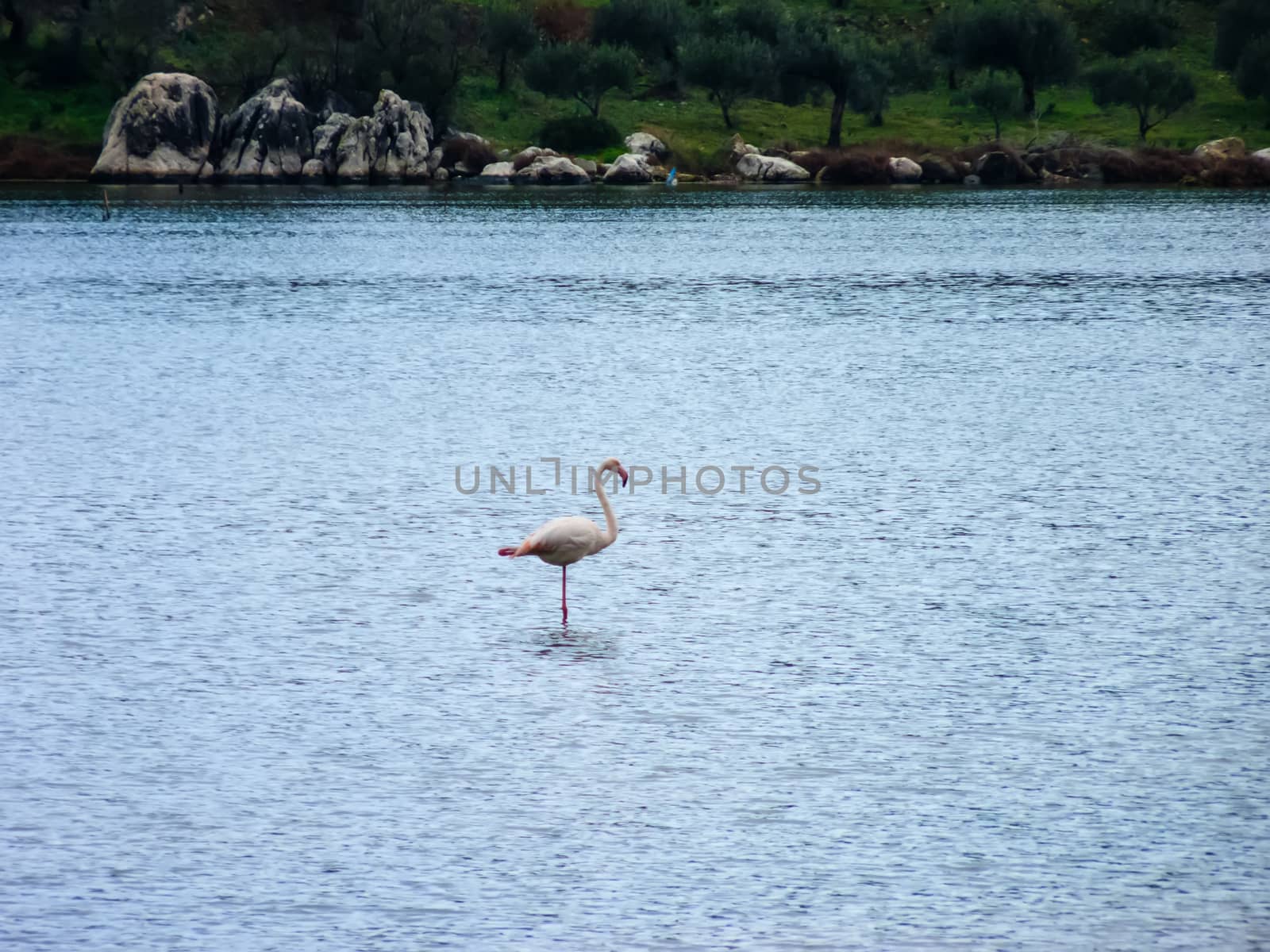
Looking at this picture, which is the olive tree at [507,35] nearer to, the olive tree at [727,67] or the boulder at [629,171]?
the olive tree at [727,67]

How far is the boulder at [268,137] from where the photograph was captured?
123m

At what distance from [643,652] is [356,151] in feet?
379

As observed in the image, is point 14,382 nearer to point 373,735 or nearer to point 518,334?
point 518,334

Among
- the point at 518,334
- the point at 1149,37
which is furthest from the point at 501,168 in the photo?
the point at 518,334

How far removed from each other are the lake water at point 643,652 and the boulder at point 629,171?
82.5 meters

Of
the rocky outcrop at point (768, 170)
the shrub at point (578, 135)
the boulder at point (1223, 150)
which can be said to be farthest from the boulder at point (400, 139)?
the boulder at point (1223, 150)

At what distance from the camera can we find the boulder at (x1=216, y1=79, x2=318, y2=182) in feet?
403

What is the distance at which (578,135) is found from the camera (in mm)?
127875

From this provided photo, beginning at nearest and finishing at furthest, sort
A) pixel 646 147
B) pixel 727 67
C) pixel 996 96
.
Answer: pixel 646 147, pixel 996 96, pixel 727 67

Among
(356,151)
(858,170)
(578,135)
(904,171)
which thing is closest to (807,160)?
(858,170)

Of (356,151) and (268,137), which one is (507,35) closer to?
(356,151)

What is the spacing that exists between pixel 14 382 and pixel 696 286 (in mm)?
27002

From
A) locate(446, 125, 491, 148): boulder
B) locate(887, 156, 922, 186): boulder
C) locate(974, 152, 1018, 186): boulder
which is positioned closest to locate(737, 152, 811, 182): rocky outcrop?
locate(887, 156, 922, 186): boulder

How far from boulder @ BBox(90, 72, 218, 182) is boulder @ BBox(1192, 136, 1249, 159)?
6962cm
